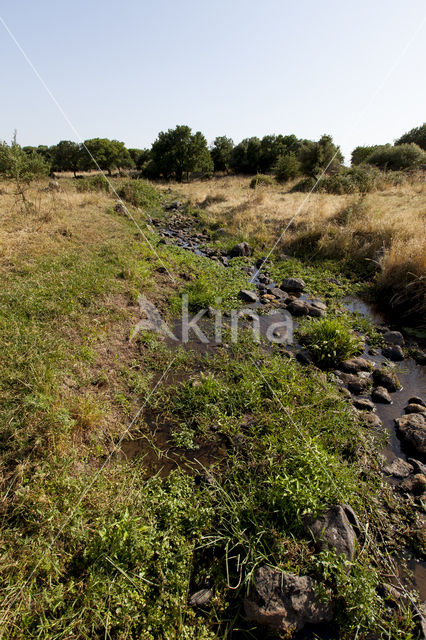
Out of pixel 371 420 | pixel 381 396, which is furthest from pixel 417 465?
pixel 381 396

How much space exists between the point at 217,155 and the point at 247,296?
38656 mm

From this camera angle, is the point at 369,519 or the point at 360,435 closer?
the point at 369,519

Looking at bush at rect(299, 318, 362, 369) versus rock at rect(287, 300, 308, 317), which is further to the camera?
rock at rect(287, 300, 308, 317)

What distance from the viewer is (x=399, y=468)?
11.3ft

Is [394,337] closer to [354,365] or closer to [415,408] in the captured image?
[354,365]

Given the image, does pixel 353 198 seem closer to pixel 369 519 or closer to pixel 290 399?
pixel 290 399

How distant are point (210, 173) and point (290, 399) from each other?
3734 cm

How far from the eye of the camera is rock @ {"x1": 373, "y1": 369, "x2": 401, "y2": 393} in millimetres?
4770

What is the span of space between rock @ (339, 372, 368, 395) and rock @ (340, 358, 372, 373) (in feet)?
0.48

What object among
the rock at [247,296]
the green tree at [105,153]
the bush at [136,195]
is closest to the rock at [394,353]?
the rock at [247,296]

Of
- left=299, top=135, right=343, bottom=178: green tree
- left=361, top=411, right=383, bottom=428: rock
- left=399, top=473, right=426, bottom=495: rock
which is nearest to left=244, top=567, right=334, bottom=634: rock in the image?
left=399, top=473, right=426, bottom=495: rock

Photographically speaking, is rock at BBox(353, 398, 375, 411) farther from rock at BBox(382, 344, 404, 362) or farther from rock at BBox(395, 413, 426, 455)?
rock at BBox(382, 344, 404, 362)

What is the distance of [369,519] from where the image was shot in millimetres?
2912

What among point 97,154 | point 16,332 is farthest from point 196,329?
point 97,154
